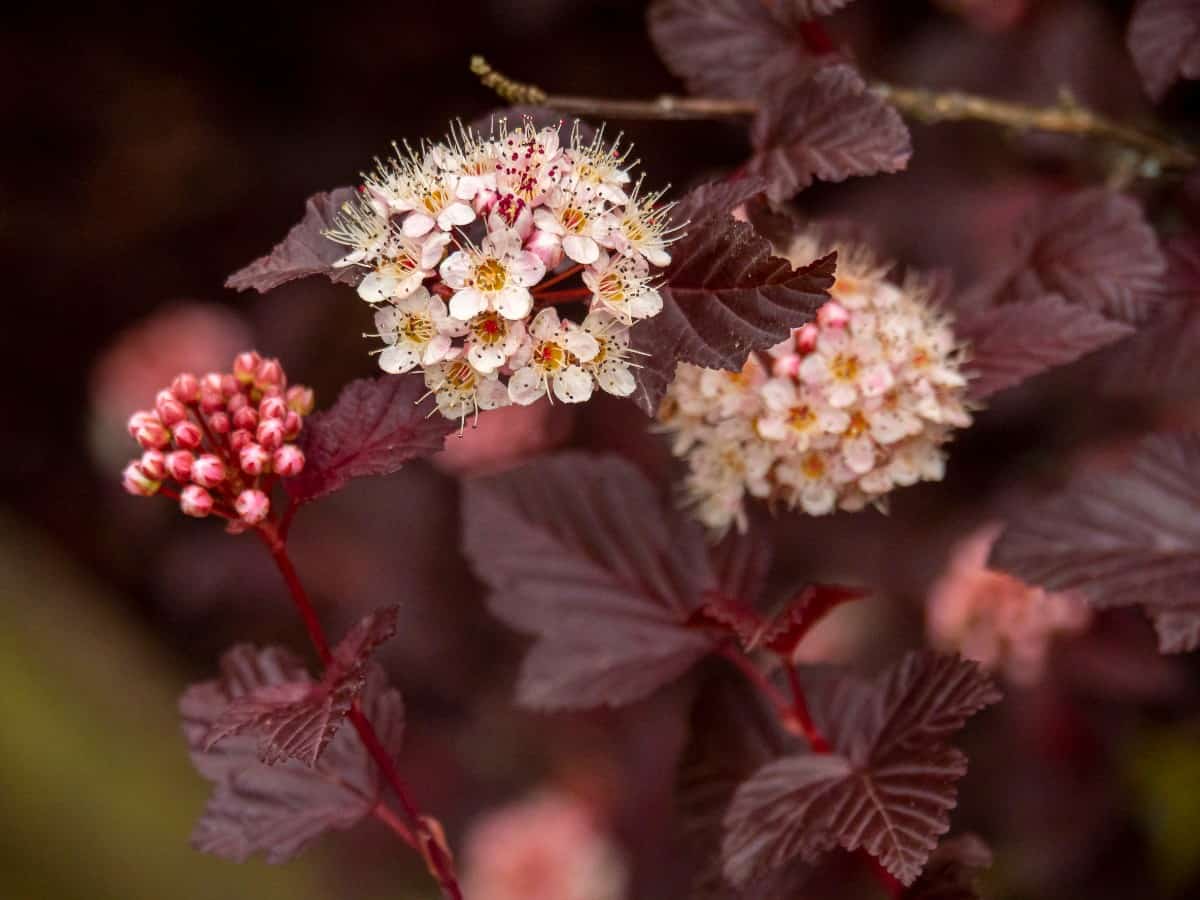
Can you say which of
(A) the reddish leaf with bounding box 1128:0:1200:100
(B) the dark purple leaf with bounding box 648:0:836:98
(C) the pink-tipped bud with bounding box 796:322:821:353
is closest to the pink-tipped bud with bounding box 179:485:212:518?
(C) the pink-tipped bud with bounding box 796:322:821:353

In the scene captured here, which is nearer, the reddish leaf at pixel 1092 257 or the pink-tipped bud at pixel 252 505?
the pink-tipped bud at pixel 252 505

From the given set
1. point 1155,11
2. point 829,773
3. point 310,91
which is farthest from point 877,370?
point 310,91

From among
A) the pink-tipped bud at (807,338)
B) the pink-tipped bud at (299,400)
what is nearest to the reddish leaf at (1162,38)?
the pink-tipped bud at (807,338)

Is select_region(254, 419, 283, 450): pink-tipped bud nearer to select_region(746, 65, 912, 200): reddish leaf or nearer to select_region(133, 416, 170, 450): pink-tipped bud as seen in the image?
select_region(133, 416, 170, 450): pink-tipped bud

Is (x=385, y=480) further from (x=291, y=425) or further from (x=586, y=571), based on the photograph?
(x=291, y=425)

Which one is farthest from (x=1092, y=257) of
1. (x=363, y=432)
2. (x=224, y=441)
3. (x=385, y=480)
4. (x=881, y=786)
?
(x=385, y=480)

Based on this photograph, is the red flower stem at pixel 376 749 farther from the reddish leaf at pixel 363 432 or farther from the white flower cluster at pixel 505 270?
the white flower cluster at pixel 505 270
